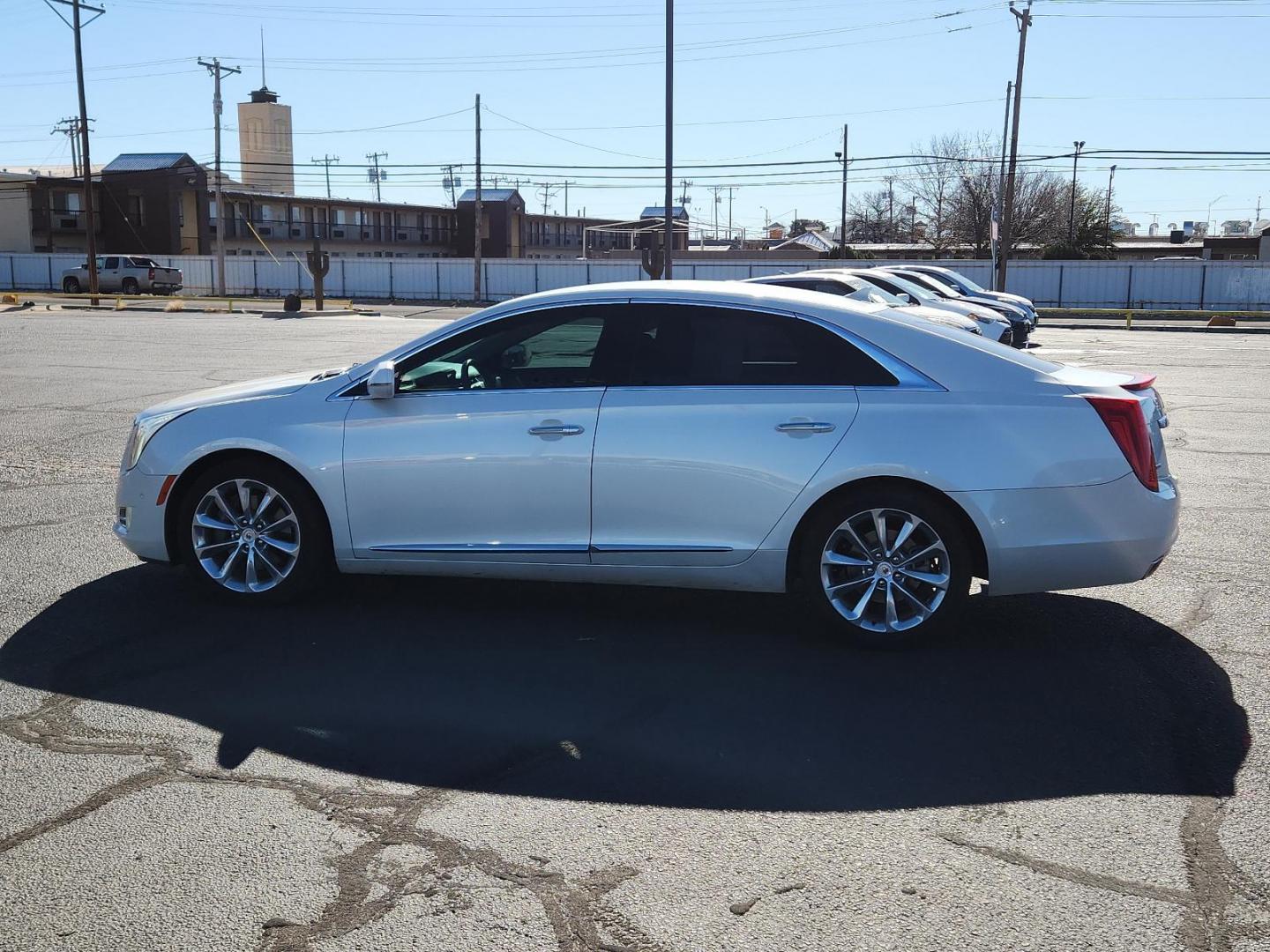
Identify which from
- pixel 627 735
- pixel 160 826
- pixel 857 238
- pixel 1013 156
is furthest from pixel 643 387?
pixel 857 238

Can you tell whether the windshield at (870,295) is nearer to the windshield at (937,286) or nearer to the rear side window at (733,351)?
the windshield at (937,286)

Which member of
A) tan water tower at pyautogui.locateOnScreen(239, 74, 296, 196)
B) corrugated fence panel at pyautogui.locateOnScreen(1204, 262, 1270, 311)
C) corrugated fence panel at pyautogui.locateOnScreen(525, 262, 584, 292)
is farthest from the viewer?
tan water tower at pyautogui.locateOnScreen(239, 74, 296, 196)

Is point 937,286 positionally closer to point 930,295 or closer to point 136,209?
point 930,295

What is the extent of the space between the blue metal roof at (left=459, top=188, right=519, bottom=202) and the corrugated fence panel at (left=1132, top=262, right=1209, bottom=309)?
49.6 m

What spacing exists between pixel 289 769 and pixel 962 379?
3.32 meters

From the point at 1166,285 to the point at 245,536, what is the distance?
48.2 metres

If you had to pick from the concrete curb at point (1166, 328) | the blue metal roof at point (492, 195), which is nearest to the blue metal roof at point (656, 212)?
the blue metal roof at point (492, 195)

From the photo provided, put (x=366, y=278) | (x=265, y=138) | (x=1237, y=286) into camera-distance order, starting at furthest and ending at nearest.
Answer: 1. (x=265, y=138)
2. (x=366, y=278)
3. (x=1237, y=286)

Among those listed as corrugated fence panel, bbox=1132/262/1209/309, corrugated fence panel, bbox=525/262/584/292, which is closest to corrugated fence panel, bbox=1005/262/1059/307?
corrugated fence panel, bbox=1132/262/1209/309

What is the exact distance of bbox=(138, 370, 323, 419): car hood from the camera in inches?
242

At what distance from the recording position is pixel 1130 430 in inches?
212

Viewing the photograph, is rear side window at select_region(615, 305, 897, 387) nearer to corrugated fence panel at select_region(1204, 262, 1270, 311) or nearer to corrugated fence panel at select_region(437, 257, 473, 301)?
corrugated fence panel at select_region(1204, 262, 1270, 311)

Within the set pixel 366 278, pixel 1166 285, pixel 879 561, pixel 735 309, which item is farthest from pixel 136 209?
pixel 879 561

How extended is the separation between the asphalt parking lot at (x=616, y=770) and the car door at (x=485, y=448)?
0.47 metres
